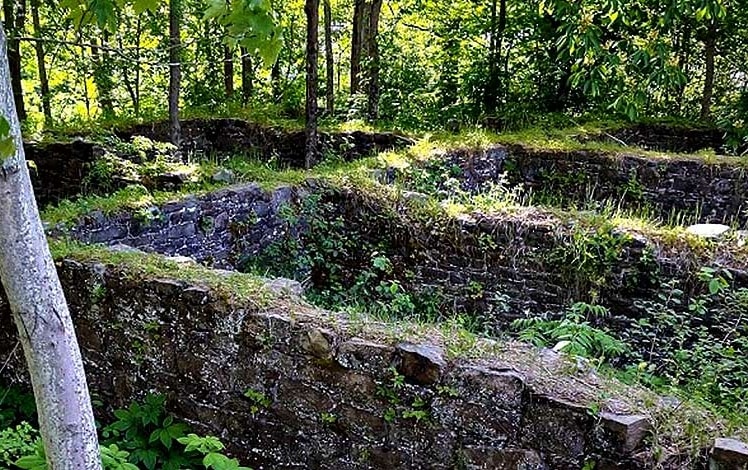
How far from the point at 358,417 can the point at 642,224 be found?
3.14m

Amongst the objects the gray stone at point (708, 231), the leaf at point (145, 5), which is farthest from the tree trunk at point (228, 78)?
the leaf at point (145, 5)

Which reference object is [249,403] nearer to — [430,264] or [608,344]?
[608,344]

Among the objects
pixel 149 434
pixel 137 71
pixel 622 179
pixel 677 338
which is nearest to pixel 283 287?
pixel 149 434

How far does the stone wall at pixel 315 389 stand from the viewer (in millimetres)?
2930

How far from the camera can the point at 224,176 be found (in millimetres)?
6758

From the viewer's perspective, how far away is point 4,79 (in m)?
2.25

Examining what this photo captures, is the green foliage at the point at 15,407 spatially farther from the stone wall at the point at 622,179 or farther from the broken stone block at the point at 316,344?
the stone wall at the point at 622,179

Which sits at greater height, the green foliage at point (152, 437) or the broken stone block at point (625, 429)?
the broken stone block at point (625, 429)

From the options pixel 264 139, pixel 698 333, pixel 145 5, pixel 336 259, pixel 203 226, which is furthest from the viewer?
pixel 264 139

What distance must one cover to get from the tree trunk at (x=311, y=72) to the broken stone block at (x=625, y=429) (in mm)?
6256

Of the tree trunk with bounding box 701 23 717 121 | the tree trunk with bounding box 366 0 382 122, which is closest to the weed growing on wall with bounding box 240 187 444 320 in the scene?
the tree trunk with bounding box 366 0 382 122

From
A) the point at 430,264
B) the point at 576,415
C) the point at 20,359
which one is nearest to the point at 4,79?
the point at 576,415

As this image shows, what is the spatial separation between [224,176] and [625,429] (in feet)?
16.0

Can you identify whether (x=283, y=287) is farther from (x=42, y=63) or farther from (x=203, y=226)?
(x=42, y=63)
